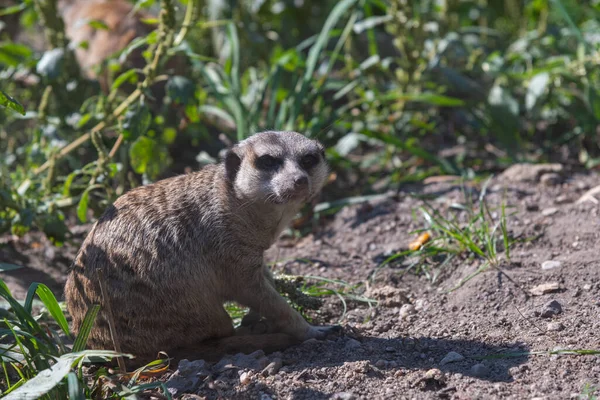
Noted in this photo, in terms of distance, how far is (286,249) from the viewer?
555 cm

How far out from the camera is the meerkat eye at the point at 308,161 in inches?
163

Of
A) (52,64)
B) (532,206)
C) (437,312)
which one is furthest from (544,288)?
(52,64)

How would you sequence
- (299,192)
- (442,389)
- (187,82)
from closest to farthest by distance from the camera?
1. (442,389)
2. (299,192)
3. (187,82)

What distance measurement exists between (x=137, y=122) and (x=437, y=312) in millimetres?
2400

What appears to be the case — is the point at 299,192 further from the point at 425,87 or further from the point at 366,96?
the point at 425,87

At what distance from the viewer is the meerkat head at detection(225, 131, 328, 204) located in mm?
3938

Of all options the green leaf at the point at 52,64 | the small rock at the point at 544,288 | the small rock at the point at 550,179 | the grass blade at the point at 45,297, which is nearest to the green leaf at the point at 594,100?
the small rock at the point at 550,179

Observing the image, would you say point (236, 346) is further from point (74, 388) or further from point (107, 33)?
point (107, 33)

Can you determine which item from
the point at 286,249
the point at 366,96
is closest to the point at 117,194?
the point at 286,249

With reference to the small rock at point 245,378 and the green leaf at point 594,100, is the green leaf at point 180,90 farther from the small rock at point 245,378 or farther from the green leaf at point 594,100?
the green leaf at point 594,100

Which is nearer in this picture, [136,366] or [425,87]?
[136,366]

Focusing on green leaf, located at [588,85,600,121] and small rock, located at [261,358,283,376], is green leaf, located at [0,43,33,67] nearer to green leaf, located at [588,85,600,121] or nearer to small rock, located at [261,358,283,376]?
small rock, located at [261,358,283,376]

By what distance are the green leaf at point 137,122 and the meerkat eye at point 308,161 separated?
138 cm

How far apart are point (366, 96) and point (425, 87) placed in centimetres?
67
